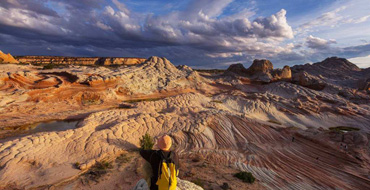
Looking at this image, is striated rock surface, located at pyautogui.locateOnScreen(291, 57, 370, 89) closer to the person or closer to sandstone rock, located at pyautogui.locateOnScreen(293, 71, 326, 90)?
sandstone rock, located at pyautogui.locateOnScreen(293, 71, 326, 90)

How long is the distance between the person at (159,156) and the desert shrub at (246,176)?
24.6 feet

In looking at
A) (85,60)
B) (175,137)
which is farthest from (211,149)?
(85,60)

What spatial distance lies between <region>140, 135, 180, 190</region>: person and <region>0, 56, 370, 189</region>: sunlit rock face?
2025 mm

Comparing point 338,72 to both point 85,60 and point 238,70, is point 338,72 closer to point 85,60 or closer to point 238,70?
point 238,70

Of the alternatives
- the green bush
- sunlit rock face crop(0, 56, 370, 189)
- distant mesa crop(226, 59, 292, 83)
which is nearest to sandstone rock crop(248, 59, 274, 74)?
distant mesa crop(226, 59, 292, 83)

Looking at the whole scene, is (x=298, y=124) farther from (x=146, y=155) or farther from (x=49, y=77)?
(x=49, y=77)

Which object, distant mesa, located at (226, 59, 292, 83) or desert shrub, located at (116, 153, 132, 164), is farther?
distant mesa, located at (226, 59, 292, 83)

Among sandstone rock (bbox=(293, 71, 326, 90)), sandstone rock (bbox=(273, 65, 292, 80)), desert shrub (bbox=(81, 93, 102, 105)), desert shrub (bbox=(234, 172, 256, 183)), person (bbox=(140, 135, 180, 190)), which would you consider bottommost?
desert shrub (bbox=(234, 172, 256, 183))

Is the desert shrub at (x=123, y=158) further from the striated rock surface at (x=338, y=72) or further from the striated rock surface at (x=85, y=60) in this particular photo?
the striated rock surface at (x=85, y=60)

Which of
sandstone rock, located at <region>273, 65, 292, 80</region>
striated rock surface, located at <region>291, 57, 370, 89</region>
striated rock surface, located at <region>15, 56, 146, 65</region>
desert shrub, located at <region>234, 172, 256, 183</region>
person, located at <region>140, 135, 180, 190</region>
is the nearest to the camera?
person, located at <region>140, 135, 180, 190</region>

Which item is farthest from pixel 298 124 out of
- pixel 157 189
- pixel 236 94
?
pixel 157 189

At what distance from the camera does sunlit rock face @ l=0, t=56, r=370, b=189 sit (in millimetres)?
9867

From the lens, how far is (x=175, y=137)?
48.0 ft

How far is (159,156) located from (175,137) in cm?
1086
